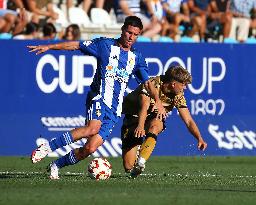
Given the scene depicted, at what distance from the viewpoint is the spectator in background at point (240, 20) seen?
23938 mm

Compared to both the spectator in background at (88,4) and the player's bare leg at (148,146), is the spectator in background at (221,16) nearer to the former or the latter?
the spectator in background at (88,4)

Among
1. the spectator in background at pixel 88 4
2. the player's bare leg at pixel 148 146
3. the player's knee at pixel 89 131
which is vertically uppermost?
the spectator in background at pixel 88 4

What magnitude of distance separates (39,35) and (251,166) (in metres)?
6.22

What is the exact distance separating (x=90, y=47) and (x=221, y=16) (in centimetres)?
1091

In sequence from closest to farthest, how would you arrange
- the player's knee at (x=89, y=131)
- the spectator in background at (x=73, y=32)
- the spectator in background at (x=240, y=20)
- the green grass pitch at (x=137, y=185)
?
the green grass pitch at (x=137, y=185), the player's knee at (x=89, y=131), the spectator in background at (x=73, y=32), the spectator in background at (x=240, y=20)

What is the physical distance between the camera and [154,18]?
22.7m

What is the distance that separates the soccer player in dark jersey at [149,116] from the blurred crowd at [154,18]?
570 cm

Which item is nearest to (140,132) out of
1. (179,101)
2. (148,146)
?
(148,146)

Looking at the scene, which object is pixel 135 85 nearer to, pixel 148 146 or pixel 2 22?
pixel 2 22

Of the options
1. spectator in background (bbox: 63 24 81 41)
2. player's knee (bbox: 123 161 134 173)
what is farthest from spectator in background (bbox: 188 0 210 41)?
player's knee (bbox: 123 161 134 173)

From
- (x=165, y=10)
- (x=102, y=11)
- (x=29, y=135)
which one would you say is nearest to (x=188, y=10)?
(x=165, y=10)

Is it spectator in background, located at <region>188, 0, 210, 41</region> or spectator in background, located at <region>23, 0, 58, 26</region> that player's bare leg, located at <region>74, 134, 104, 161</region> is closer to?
spectator in background, located at <region>23, 0, 58, 26</region>

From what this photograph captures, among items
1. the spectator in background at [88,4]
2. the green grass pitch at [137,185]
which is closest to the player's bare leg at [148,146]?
the green grass pitch at [137,185]

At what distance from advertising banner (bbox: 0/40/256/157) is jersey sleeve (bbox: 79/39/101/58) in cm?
557
